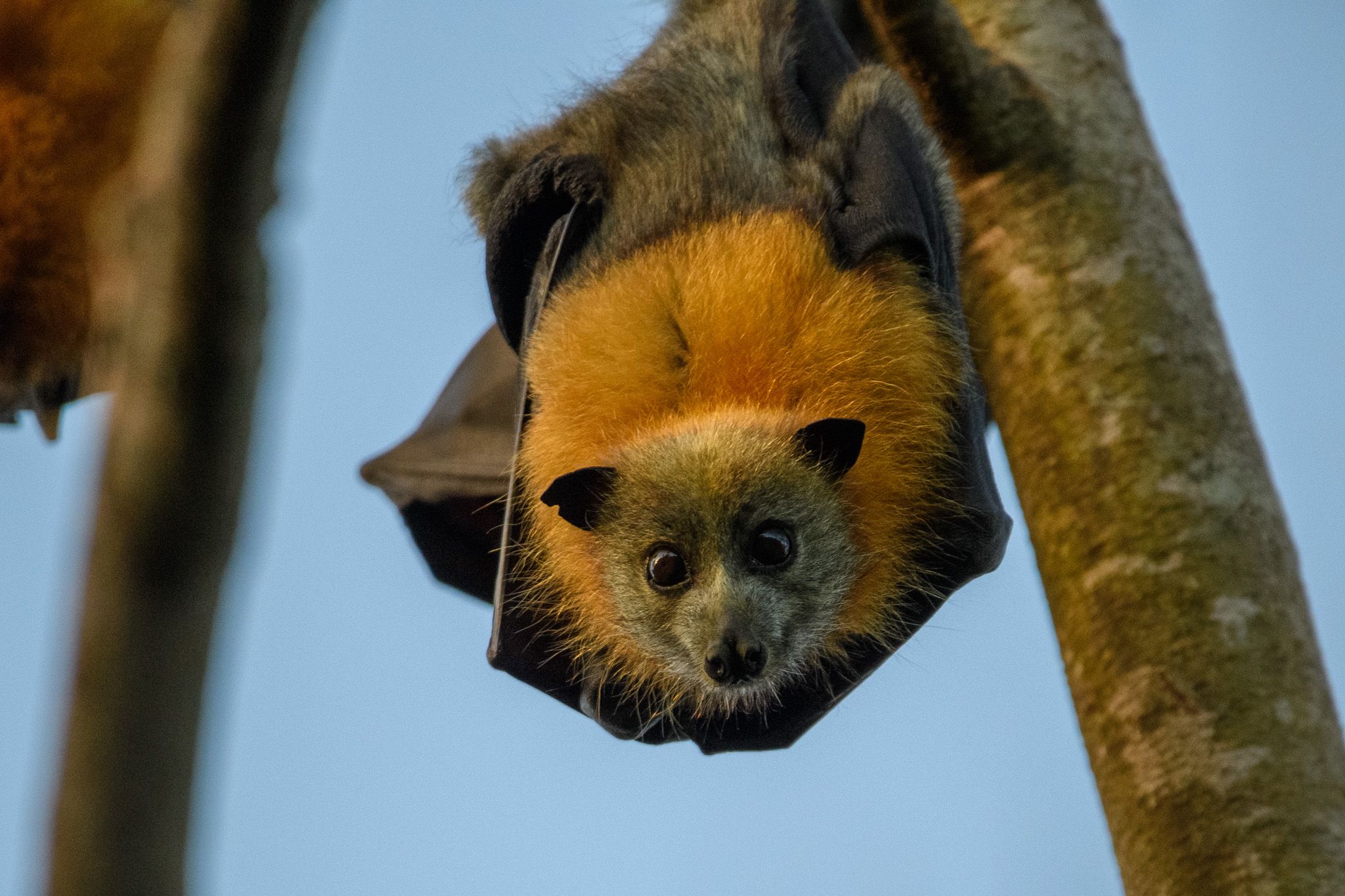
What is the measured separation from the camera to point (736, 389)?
4.79 meters

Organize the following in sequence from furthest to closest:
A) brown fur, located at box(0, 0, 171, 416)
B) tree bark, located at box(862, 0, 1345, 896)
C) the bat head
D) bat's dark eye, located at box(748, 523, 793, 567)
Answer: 1. brown fur, located at box(0, 0, 171, 416)
2. bat's dark eye, located at box(748, 523, 793, 567)
3. the bat head
4. tree bark, located at box(862, 0, 1345, 896)

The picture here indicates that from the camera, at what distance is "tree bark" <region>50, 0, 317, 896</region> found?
1131 millimetres

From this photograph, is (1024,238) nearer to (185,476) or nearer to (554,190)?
(554,190)

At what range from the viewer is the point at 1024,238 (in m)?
5.16

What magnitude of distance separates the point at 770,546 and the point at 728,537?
0.49 feet

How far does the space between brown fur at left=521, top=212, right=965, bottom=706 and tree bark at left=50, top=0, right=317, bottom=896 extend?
3181 millimetres

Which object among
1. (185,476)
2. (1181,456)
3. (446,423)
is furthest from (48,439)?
(185,476)

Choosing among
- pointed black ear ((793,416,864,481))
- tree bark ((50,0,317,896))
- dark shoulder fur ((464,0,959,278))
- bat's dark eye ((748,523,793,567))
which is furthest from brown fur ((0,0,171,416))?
tree bark ((50,0,317,896))

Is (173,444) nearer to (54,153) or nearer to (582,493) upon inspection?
(582,493)

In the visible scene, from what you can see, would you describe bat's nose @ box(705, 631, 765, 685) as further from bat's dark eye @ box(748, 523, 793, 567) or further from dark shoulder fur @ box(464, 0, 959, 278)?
dark shoulder fur @ box(464, 0, 959, 278)

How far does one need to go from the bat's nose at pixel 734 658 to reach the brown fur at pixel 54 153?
2850 millimetres

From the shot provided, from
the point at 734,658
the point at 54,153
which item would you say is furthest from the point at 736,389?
the point at 54,153

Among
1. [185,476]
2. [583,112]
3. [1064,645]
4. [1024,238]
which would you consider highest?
[583,112]

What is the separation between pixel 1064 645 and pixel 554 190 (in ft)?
8.22
